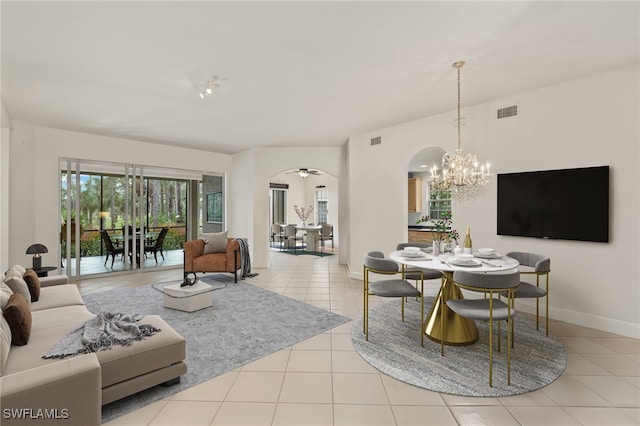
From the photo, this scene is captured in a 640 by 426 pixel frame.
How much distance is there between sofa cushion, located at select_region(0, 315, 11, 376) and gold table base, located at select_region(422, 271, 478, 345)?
10.6ft

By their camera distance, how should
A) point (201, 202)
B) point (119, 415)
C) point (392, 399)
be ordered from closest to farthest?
point (119, 415), point (392, 399), point (201, 202)

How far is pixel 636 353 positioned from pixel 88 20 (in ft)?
18.2

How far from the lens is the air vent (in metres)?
3.91

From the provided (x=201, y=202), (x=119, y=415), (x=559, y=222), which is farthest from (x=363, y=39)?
(x=201, y=202)

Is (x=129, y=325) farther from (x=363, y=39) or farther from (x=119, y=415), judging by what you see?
(x=363, y=39)

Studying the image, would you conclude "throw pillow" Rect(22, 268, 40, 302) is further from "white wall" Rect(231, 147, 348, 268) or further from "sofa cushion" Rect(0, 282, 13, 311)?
"white wall" Rect(231, 147, 348, 268)

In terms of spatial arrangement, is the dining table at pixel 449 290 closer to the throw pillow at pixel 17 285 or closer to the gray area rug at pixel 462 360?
the gray area rug at pixel 462 360

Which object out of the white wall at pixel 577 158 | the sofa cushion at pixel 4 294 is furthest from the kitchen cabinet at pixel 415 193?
the sofa cushion at pixel 4 294

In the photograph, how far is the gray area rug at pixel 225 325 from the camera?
247cm

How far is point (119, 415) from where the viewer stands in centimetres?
197

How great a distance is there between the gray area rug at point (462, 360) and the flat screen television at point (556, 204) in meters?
1.16

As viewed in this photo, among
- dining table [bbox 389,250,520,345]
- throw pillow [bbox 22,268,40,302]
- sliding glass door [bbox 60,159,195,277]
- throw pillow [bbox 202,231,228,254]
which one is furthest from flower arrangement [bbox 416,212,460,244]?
sliding glass door [bbox 60,159,195,277]

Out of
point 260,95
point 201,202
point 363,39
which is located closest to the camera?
point 363,39

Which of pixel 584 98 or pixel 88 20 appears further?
pixel 584 98
